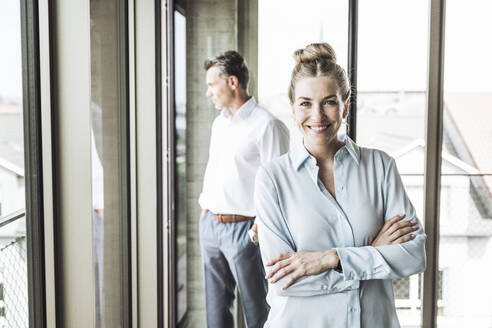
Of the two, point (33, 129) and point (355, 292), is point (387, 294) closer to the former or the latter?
point (355, 292)

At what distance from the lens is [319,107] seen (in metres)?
1.51

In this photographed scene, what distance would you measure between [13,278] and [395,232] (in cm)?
111

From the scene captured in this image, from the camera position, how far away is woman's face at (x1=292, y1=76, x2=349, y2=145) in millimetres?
1508

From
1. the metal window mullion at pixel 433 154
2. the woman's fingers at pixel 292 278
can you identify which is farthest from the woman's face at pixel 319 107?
the metal window mullion at pixel 433 154

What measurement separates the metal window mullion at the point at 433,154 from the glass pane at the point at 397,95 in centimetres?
4

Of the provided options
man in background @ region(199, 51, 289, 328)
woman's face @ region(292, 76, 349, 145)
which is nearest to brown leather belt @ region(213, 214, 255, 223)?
man in background @ region(199, 51, 289, 328)

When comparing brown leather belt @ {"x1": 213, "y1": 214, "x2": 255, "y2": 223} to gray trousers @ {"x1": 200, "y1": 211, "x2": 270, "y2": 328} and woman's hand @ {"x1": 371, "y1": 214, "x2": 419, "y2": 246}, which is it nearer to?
gray trousers @ {"x1": 200, "y1": 211, "x2": 270, "y2": 328}

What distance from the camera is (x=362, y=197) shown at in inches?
57.1

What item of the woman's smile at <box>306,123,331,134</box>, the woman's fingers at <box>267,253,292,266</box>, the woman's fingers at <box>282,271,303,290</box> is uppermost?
the woman's smile at <box>306,123,331,134</box>

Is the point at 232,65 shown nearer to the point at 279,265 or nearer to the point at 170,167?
the point at 170,167

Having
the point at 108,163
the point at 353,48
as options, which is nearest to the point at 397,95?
the point at 353,48

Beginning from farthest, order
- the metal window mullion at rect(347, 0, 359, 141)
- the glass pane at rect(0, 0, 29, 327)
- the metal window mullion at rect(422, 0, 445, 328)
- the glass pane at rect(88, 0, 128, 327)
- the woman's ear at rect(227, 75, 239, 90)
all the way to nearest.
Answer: the woman's ear at rect(227, 75, 239, 90)
the metal window mullion at rect(347, 0, 359, 141)
the metal window mullion at rect(422, 0, 445, 328)
the glass pane at rect(88, 0, 128, 327)
the glass pane at rect(0, 0, 29, 327)

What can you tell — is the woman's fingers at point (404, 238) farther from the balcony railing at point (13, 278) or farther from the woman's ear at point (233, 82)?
the woman's ear at point (233, 82)

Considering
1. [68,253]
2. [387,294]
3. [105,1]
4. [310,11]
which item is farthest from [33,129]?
[310,11]
